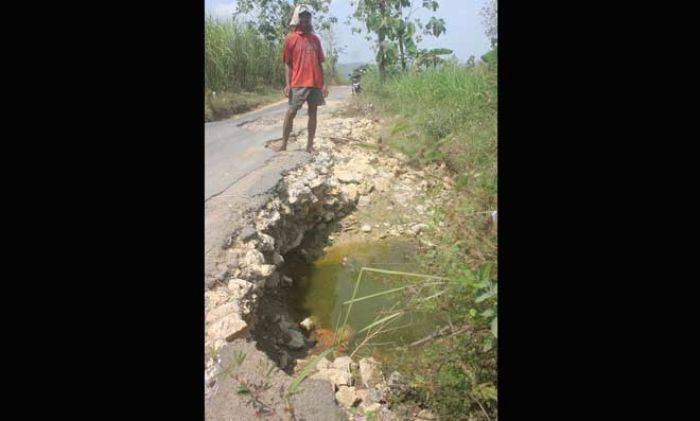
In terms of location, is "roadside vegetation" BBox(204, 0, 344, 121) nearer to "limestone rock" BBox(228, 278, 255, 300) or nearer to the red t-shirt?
the red t-shirt

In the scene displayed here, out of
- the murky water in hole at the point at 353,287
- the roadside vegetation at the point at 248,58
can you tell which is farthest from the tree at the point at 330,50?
the murky water in hole at the point at 353,287

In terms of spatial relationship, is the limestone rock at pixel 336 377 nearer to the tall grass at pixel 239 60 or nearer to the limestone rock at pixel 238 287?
the limestone rock at pixel 238 287

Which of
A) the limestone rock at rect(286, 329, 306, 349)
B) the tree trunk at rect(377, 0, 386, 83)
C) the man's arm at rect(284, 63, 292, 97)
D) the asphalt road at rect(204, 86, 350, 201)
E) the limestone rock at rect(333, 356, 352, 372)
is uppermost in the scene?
the tree trunk at rect(377, 0, 386, 83)

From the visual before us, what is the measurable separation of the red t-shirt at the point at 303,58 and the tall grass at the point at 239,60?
52 millimetres

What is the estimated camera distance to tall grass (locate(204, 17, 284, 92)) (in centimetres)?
167

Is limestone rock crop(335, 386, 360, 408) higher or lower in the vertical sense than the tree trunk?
lower

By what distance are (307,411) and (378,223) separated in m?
0.87

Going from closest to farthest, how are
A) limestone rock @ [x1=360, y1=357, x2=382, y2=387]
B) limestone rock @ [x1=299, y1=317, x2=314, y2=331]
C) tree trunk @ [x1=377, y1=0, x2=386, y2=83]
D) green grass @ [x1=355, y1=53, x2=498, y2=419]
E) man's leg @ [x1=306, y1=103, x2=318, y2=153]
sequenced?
green grass @ [x1=355, y1=53, x2=498, y2=419], limestone rock @ [x1=360, y1=357, x2=382, y2=387], tree trunk @ [x1=377, y1=0, x2=386, y2=83], man's leg @ [x1=306, y1=103, x2=318, y2=153], limestone rock @ [x1=299, y1=317, x2=314, y2=331]

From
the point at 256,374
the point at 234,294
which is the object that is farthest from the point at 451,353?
the point at 234,294

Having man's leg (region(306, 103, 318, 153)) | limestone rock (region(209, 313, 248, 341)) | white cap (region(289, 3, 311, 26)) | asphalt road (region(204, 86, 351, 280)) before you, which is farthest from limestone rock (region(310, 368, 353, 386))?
white cap (region(289, 3, 311, 26))

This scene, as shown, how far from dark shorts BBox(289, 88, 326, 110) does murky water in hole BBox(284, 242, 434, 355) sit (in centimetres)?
64

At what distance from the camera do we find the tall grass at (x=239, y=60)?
1667mm

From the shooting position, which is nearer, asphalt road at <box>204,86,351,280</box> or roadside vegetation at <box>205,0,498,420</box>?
roadside vegetation at <box>205,0,498,420</box>

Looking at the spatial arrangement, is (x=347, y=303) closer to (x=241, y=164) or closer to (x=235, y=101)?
(x=241, y=164)
